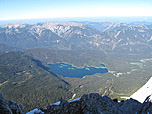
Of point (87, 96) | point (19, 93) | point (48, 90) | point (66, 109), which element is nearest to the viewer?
point (66, 109)

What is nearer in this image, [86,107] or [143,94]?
[86,107]

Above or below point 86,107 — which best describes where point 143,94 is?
below

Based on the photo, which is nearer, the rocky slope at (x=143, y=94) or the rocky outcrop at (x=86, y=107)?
the rocky outcrop at (x=86, y=107)

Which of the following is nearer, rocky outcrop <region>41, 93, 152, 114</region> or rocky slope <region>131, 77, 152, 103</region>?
rocky outcrop <region>41, 93, 152, 114</region>

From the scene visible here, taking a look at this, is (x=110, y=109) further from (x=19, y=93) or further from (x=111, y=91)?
(x=111, y=91)

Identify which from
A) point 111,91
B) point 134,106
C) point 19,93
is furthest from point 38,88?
point 134,106

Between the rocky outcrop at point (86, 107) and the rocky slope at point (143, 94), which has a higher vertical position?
the rocky outcrop at point (86, 107)

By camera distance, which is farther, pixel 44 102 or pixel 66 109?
pixel 44 102

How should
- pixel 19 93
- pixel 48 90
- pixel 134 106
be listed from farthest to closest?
pixel 48 90 < pixel 19 93 < pixel 134 106

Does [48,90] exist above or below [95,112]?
below

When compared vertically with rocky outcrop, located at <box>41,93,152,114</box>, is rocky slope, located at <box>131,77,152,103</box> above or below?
below

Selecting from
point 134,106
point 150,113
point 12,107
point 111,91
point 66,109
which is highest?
point 12,107
